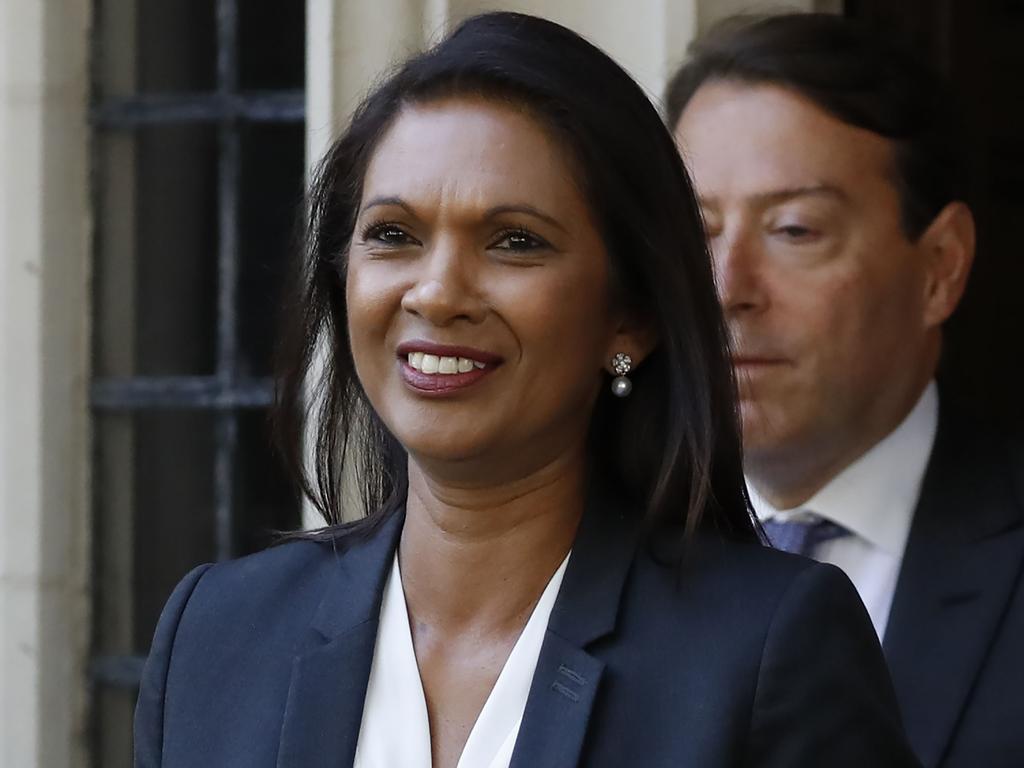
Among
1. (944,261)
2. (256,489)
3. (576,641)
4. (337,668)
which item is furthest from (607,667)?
(256,489)

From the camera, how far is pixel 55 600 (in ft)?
13.6

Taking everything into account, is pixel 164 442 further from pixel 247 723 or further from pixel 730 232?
pixel 247 723

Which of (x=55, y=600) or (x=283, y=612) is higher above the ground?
(x=283, y=612)

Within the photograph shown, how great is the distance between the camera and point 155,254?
424cm

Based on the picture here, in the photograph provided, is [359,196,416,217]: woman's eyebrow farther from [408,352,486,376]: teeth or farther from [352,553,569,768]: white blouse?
[352,553,569,768]: white blouse

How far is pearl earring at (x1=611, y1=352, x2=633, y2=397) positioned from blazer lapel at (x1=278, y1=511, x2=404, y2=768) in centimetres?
34

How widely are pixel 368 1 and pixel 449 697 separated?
1.84 meters

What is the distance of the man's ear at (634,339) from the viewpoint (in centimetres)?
235

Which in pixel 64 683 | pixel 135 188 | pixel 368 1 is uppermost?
pixel 368 1

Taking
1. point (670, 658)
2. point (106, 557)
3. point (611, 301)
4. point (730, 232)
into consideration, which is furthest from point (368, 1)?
point (670, 658)

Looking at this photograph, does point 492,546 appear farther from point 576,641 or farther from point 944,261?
point 944,261

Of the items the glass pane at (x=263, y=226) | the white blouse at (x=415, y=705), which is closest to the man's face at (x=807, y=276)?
the white blouse at (x=415, y=705)

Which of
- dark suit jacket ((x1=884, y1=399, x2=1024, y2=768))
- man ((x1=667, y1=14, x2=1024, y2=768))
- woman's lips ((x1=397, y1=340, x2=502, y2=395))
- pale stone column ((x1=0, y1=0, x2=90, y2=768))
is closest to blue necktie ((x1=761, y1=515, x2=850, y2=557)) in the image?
man ((x1=667, y1=14, x2=1024, y2=768))

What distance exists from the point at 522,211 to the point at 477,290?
10 cm
